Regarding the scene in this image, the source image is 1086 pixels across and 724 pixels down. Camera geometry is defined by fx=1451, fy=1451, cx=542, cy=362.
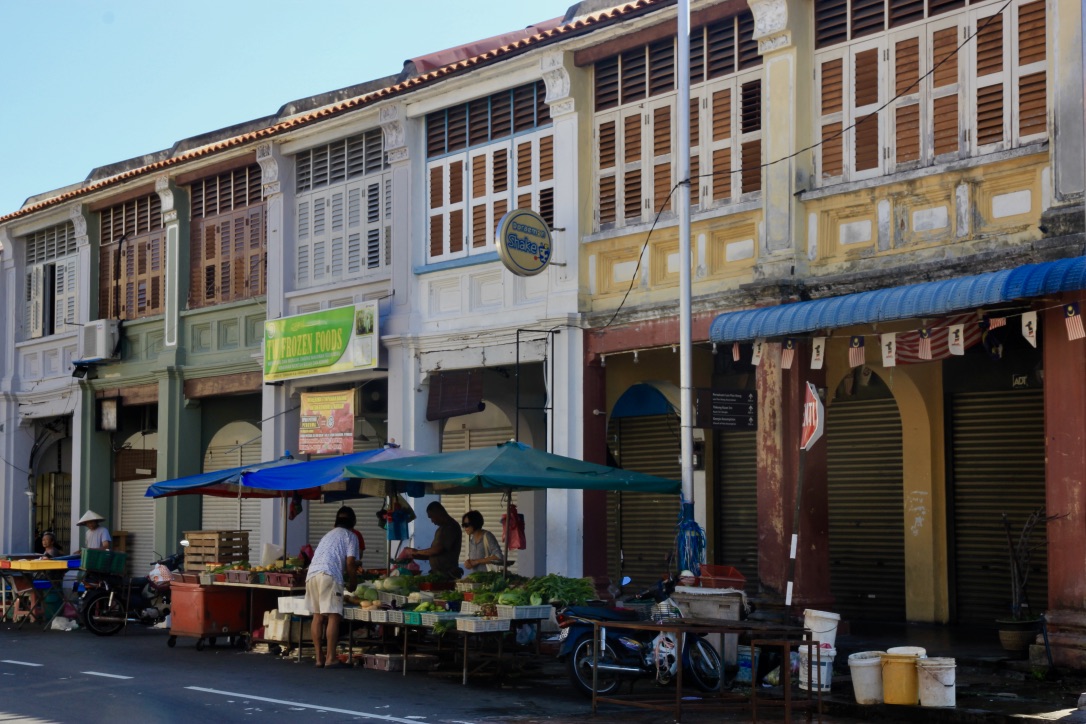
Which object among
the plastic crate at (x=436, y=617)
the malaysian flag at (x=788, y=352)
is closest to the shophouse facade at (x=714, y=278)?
the malaysian flag at (x=788, y=352)

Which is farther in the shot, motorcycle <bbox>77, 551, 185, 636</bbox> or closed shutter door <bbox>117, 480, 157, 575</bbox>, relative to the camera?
closed shutter door <bbox>117, 480, 157, 575</bbox>

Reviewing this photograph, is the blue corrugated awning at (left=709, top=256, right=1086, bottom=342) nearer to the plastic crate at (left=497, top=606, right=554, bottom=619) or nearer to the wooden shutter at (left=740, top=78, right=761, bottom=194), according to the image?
the wooden shutter at (left=740, top=78, right=761, bottom=194)

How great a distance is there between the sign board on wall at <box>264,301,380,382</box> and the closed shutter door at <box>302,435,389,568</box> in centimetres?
184

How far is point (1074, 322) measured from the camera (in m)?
12.6

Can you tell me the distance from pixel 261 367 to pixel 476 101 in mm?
6190

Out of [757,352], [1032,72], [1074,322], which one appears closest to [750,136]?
[757,352]

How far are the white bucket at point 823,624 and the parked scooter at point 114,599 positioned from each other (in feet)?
32.2

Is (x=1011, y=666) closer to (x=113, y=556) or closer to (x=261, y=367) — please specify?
(x=113, y=556)

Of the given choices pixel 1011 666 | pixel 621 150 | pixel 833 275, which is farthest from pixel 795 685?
pixel 621 150

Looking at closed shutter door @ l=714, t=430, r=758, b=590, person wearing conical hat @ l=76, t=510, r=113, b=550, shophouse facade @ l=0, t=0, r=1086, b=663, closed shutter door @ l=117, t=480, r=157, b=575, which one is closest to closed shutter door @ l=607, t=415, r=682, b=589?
shophouse facade @ l=0, t=0, r=1086, b=663

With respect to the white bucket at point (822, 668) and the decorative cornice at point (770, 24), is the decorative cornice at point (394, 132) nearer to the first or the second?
the decorative cornice at point (770, 24)

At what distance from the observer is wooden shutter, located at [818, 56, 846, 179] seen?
15508 mm

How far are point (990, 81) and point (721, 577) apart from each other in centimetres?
551

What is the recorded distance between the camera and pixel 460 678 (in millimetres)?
14453
